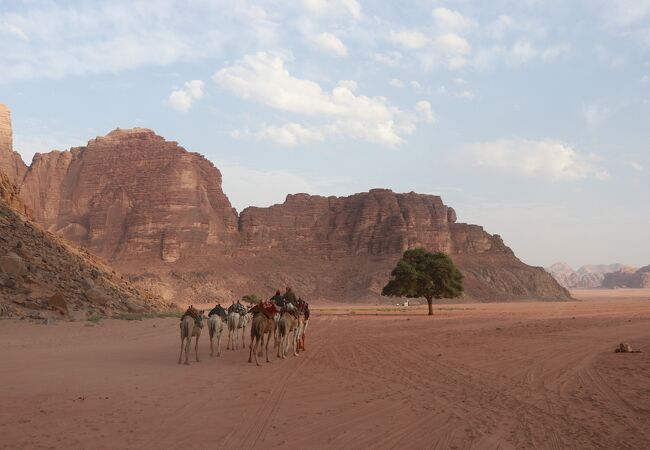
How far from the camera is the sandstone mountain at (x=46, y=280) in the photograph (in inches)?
1061

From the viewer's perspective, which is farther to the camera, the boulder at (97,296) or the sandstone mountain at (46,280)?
the boulder at (97,296)

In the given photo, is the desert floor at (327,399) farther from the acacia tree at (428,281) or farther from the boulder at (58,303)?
the acacia tree at (428,281)

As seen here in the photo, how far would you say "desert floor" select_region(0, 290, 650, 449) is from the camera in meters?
8.05

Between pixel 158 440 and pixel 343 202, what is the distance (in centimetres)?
13963

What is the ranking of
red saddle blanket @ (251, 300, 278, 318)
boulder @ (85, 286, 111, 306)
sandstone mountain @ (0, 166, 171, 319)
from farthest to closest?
1. boulder @ (85, 286, 111, 306)
2. sandstone mountain @ (0, 166, 171, 319)
3. red saddle blanket @ (251, 300, 278, 318)

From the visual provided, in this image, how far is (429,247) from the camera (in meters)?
134

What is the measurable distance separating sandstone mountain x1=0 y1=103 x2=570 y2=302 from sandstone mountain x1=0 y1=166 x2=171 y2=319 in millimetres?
73998

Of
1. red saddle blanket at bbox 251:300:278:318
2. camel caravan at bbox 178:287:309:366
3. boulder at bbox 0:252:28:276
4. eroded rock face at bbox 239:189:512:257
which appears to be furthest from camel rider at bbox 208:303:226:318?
eroded rock face at bbox 239:189:512:257

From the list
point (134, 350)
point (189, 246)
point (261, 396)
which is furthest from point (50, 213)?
point (261, 396)

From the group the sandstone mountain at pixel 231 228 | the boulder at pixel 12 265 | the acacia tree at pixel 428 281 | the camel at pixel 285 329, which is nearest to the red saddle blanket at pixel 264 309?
the camel at pixel 285 329

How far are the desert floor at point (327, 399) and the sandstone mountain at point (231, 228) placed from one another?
315 ft

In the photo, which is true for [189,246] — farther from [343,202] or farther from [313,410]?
[313,410]

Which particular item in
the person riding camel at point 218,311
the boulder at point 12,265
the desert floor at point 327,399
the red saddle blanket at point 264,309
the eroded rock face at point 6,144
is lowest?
the desert floor at point 327,399

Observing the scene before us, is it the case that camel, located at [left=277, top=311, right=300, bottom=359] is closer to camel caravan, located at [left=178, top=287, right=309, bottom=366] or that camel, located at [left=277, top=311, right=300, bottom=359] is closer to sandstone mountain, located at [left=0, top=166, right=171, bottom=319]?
camel caravan, located at [left=178, top=287, right=309, bottom=366]
